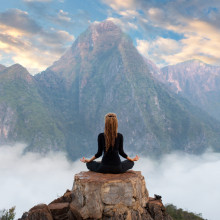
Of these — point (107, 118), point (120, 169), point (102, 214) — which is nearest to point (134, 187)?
point (120, 169)

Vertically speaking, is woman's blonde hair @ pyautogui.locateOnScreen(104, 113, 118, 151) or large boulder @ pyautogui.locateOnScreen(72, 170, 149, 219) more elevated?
woman's blonde hair @ pyautogui.locateOnScreen(104, 113, 118, 151)

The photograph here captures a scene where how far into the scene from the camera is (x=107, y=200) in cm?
1070

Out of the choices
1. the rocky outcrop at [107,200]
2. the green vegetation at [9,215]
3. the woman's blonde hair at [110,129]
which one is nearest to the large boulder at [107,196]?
the rocky outcrop at [107,200]

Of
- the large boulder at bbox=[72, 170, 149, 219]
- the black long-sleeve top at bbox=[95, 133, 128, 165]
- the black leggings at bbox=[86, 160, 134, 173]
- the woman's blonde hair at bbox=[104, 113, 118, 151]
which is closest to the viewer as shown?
the large boulder at bbox=[72, 170, 149, 219]

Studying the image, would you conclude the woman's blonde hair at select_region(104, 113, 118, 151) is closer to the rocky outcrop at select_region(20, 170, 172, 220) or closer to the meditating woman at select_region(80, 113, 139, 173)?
the meditating woman at select_region(80, 113, 139, 173)

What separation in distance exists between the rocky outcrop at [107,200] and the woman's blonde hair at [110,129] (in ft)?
5.57

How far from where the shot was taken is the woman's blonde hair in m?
11.6

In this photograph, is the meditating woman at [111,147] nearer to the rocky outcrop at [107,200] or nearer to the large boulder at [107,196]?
the rocky outcrop at [107,200]

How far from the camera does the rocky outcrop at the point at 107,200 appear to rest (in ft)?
35.0

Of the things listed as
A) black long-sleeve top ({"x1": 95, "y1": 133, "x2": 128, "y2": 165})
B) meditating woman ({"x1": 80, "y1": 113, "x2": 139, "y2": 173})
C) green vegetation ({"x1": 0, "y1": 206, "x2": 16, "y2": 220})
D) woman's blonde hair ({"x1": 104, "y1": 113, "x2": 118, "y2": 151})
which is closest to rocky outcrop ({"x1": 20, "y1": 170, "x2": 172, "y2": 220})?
meditating woman ({"x1": 80, "y1": 113, "x2": 139, "y2": 173})

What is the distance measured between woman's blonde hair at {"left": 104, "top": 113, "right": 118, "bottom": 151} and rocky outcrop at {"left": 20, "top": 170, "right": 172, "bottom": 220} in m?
1.70

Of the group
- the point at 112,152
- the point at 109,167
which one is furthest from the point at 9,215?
the point at 112,152

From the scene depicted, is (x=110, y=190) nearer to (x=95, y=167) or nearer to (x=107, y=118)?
(x=95, y=167)

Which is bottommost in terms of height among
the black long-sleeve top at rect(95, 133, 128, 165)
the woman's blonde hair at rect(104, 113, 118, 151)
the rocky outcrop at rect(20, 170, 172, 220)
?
the rocky outcrop at rect(20, 170, 172, 220)
